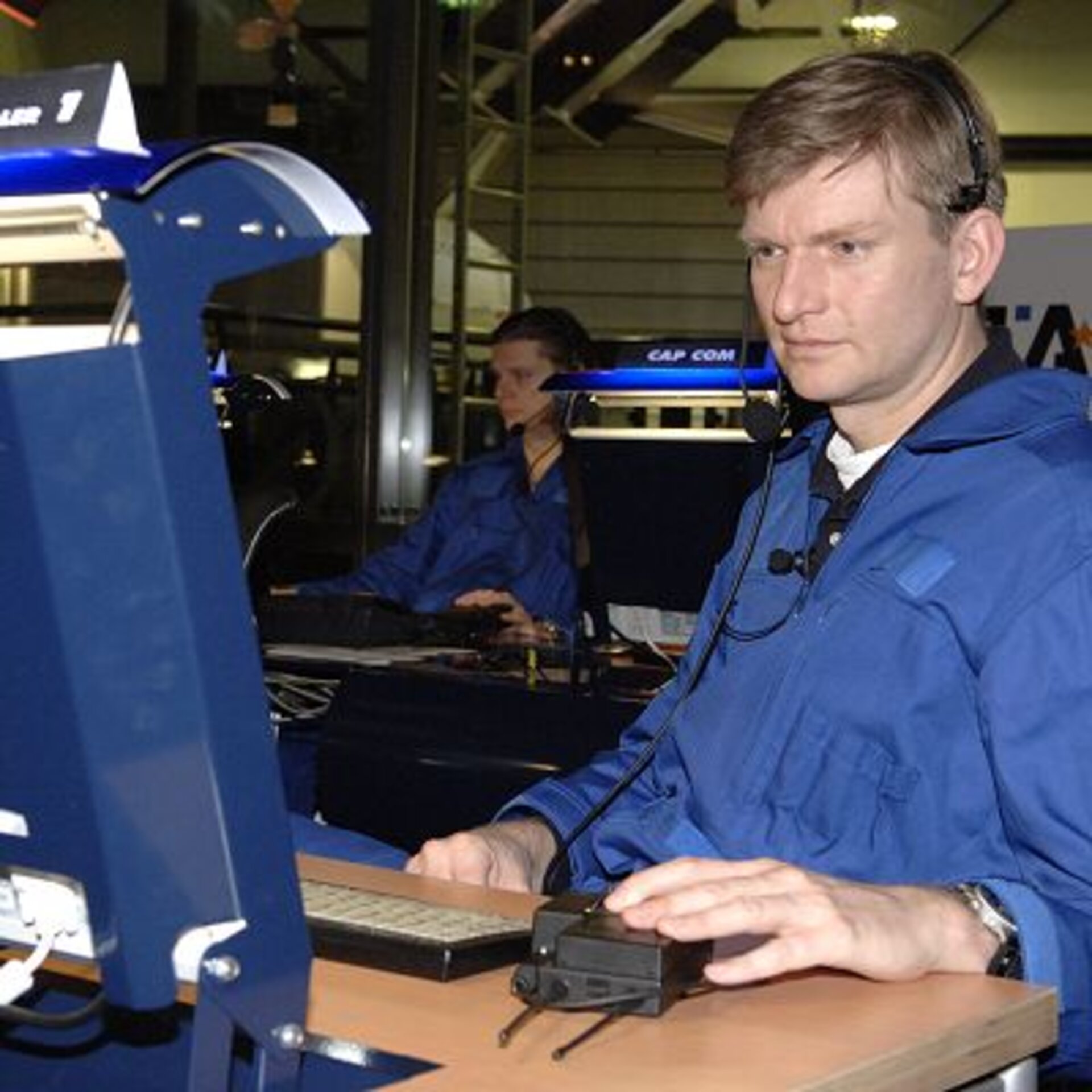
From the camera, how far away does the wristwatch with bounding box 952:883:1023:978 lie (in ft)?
4.81

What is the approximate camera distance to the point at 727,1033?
48.7 inches

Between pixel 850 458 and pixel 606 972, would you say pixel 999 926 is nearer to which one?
pixel 606 972

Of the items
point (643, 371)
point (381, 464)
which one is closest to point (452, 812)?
point (643, 371)

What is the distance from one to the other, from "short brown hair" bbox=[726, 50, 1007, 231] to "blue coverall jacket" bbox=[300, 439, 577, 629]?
300 cm

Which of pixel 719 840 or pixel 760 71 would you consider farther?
pixel 760 71

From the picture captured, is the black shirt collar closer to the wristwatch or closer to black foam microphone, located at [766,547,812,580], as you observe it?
black foam microphone, located at [766,547,812,580]

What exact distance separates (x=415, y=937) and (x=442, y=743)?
192 cm

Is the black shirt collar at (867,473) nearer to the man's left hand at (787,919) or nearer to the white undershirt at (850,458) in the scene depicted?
the white undershirt at (850,458)

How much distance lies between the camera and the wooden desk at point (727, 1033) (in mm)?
1152

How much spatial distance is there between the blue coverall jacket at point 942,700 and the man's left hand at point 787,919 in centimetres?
12

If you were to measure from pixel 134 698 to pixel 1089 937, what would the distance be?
0.80 m

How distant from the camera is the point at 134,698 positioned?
950mm

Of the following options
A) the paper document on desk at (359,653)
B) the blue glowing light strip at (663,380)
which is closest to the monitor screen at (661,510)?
the blue glowing light strip at (663,380)

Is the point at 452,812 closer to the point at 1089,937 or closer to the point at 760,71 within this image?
the point at 1089,937
